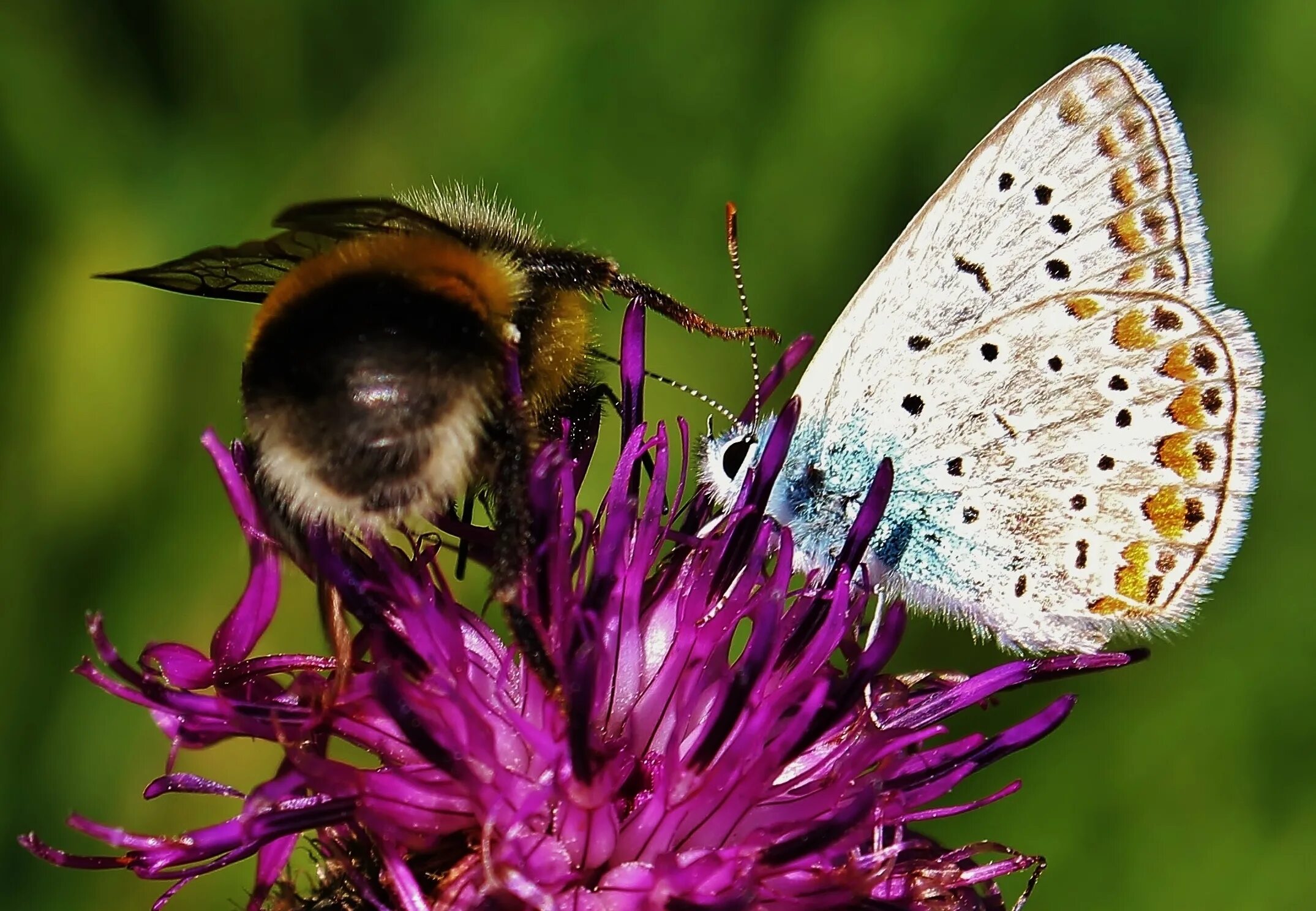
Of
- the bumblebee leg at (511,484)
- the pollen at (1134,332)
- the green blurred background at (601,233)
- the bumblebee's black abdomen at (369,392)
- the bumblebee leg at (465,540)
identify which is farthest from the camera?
the green blurred background at (601,233)

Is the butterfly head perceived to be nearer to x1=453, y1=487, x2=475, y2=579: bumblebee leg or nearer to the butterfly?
the butterfly

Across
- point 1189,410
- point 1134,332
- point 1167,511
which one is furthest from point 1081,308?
point 1167,511

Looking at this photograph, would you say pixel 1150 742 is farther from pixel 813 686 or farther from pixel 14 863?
pixel 14 863

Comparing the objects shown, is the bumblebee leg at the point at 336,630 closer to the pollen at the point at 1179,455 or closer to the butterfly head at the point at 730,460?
the butterfly head at the point at 730,460

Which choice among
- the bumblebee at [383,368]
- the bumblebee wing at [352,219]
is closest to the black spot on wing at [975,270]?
the bumblebee at [383,368]

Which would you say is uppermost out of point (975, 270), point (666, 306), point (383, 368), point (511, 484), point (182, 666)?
point (975, 270)

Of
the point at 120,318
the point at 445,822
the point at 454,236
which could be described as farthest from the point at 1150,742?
the point at 120,318

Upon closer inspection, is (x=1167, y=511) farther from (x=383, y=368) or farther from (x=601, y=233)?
(x=601, y=233)
